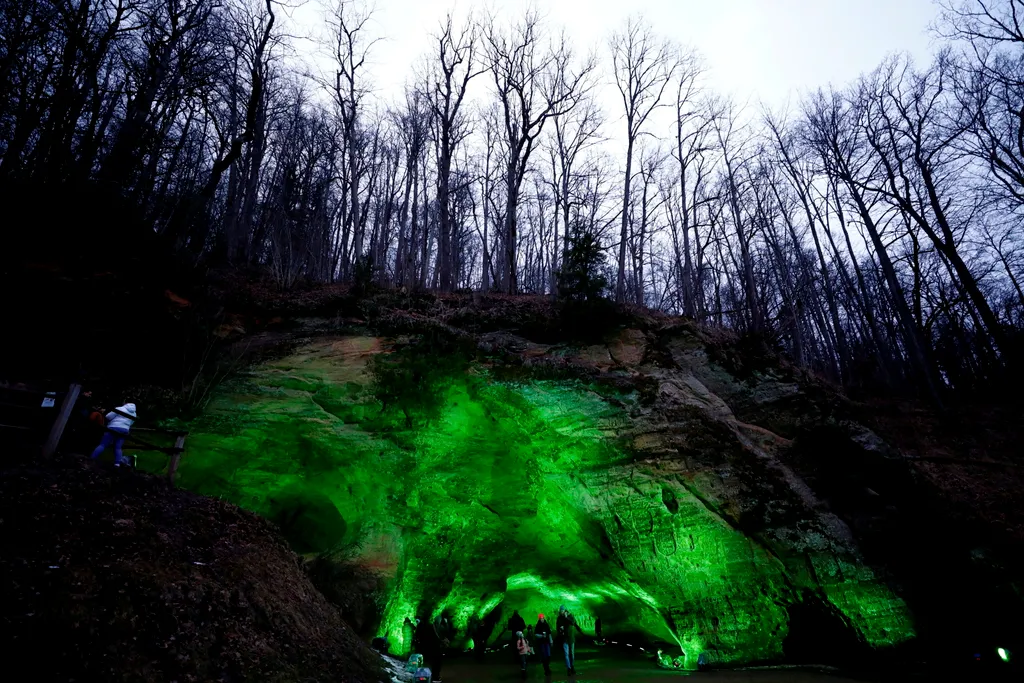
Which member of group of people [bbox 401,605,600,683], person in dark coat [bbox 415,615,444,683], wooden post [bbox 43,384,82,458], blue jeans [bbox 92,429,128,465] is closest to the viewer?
wooden post [bbox 43,384,82,458]

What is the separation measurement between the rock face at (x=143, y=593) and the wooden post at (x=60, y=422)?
300mm

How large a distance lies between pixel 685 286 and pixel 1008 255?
13468 mm

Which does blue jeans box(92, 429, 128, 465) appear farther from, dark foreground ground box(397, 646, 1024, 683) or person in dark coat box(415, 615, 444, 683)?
dark foreground ground box(397, 646, 1024, 683)

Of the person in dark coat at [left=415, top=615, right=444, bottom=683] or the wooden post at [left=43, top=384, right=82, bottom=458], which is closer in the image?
the wooden post at [left=43, top=384, right=82, bottom=458]

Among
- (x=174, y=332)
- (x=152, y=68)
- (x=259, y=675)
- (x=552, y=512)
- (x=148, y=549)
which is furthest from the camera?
(x=152, y=68)

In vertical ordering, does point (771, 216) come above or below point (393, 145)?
below

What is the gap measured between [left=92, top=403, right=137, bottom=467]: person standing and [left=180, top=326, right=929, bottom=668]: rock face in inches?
77.5

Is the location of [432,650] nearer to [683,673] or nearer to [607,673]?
[607,673]

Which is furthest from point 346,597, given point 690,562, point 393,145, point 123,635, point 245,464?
point 393,145

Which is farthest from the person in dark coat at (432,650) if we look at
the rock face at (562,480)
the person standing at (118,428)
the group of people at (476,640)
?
the person standing at (118,428)

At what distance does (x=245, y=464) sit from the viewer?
10.8 m

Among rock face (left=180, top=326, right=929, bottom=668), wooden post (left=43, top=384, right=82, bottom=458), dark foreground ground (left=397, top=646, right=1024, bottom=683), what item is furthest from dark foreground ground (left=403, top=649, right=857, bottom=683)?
wooden post (left=43, top=384, right=82, bottom=458)

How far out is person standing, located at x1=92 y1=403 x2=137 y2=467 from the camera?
289 inches

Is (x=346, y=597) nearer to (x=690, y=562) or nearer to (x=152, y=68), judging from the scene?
(x=690, y=562)
